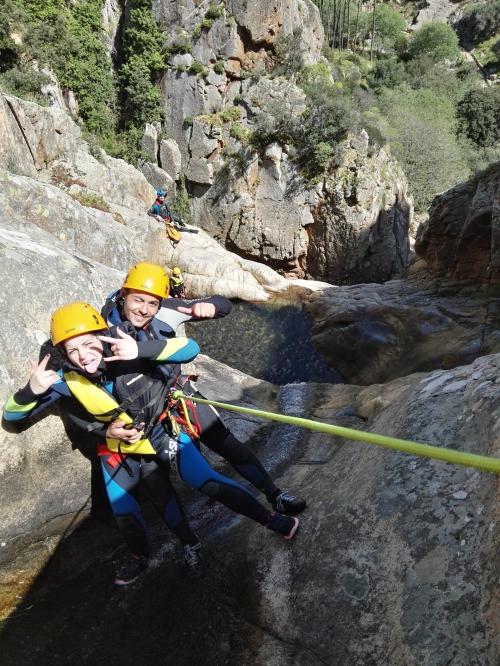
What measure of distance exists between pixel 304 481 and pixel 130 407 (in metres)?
1.92

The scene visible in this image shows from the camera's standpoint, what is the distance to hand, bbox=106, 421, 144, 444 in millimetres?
2594

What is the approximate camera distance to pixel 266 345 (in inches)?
472

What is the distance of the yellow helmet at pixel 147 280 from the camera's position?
2693 millimetres

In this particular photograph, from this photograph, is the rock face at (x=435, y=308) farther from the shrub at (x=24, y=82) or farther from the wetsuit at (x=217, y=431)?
the shrub at (x=24, y=82)

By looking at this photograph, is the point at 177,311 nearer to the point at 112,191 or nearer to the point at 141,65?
the point at 112,191

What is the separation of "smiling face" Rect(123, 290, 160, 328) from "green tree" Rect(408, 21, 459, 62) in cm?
4849

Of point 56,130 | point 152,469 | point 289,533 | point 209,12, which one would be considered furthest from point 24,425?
point 209,12

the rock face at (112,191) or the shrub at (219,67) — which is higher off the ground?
A: the shrub at (219,67)

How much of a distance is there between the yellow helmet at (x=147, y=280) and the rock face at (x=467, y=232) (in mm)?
9566

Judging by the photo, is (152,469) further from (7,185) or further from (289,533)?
(7,185)

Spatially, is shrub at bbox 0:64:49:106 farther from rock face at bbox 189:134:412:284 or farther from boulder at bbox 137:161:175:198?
rock face at bbox 189:134:412:284

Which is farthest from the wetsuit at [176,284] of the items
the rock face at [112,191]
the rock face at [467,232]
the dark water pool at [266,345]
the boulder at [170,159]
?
the boulder at [170,159]

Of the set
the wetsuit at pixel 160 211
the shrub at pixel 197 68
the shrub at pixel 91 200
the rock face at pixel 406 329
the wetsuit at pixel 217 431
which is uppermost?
the shrub at pixel 197 68

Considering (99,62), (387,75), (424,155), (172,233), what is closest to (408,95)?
(387,75)
